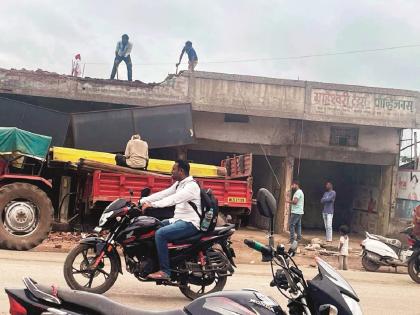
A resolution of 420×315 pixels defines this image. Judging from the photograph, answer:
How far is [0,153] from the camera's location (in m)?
10.5

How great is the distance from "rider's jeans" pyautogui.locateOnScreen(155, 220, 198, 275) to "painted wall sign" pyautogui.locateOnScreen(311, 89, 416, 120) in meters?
12.6

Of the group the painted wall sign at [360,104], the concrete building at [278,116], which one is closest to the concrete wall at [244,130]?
the concrete building at [278,116]

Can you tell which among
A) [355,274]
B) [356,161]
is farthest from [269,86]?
[355,274]

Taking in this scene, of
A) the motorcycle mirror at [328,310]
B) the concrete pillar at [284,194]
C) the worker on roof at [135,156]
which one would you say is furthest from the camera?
the concrete pillar at [284,194]

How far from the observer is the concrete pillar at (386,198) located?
62.8 ft

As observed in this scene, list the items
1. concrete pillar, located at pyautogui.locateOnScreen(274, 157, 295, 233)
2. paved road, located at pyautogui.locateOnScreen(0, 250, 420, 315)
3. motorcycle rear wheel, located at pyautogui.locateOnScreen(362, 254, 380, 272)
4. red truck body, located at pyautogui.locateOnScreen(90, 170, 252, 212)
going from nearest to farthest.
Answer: paved road, located at pyautogui.locateOnScreen(0, 250, 420, 315) < motorcycle rear wheel, located at pyautogui.locateOnScreen(362, 254, 380, 272) < red truck body, located at pyautogui.locateOnScreen(90, 170, 252, 212) < concrete pillar, located at pyautogui.locateOnScreen(274, 157, 295, 233)

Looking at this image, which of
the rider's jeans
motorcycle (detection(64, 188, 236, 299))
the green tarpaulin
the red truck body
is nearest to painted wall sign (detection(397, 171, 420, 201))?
the red truck body

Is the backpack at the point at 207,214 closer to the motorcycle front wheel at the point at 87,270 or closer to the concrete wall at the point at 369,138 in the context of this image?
the motorcycle front wheel at the point at 87,270

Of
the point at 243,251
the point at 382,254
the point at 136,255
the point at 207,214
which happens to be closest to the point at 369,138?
the point at 243,251

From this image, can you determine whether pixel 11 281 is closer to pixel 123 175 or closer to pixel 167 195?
pixel 167 195

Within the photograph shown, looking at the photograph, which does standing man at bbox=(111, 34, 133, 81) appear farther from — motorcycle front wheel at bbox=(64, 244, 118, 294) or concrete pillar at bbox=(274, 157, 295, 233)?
motorcycle front wheel at bbox=(64, 244, 118, 294)

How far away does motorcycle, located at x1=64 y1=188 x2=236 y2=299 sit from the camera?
5.82 m

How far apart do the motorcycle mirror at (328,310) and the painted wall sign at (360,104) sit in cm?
1543

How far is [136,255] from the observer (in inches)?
231
